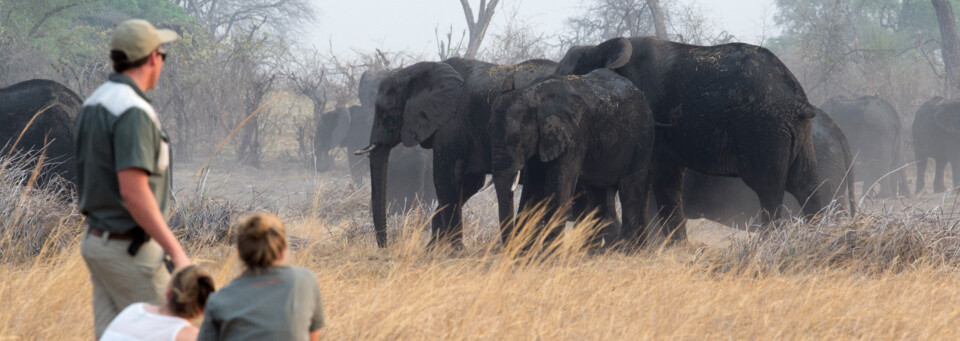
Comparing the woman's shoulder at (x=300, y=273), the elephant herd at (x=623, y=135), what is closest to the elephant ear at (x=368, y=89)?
the elephant herd at (x=623, y=135)

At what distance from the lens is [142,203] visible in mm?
2871

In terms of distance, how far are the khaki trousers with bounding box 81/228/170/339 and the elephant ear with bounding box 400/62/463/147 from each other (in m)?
5.72

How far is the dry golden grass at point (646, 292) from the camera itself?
4598 millimetres

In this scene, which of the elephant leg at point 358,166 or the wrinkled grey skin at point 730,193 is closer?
the wrinkled grey skin at point 730,193

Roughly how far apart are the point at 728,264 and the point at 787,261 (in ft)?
1.19

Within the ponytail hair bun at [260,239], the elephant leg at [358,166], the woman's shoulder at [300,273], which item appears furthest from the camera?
the elephant leg at [358,166]

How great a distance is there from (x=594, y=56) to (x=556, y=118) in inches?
58.7

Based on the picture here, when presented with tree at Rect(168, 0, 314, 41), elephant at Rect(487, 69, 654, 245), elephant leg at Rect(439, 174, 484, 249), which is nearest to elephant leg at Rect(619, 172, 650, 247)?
elephant at Rect(487, 69, 654, 245)

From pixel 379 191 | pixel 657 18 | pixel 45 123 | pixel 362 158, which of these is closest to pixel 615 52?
pixel 379 191

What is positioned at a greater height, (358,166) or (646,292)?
(646,292)

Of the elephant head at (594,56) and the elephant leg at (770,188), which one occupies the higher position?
the elephant head at (594,56)

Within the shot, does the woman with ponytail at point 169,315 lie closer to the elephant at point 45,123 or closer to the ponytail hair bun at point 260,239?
the ponytail hair bun at point 260,239

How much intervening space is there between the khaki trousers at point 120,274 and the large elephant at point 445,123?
17.3ft

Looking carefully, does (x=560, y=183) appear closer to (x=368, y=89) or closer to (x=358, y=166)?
(x=358, y=166)
